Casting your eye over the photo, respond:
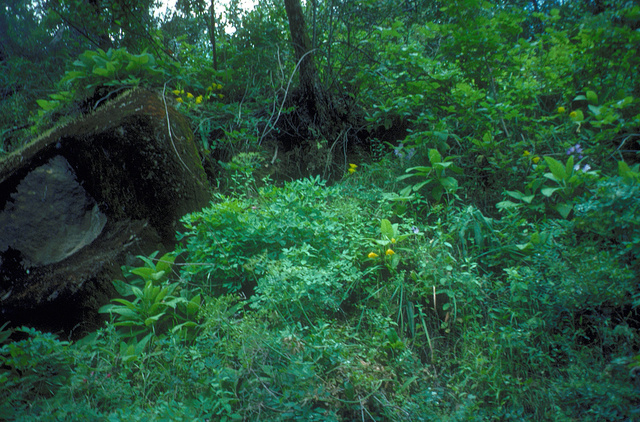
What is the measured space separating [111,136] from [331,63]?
9.10ft

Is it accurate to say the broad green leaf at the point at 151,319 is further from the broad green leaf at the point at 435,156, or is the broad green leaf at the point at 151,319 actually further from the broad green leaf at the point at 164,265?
the broad green leaf at the point at 435,156

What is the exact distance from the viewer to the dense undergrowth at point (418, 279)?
188cm

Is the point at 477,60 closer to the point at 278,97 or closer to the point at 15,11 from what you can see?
the point at 278,97

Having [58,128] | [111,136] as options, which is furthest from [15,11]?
[111,136]

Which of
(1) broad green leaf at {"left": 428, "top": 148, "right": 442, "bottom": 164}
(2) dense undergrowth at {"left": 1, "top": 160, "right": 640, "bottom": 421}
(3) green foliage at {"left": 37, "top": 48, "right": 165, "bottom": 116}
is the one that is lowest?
(2) dense undergrowth at {"left": 1, "top": 160, "right": 640, "bottom": 421}

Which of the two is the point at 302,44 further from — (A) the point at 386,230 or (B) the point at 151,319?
(B) the point at 151,319

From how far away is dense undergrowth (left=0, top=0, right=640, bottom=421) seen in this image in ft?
6.16

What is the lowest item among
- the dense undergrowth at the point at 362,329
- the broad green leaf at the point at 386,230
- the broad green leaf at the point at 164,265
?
the dense undergrowth at the point at 362,329

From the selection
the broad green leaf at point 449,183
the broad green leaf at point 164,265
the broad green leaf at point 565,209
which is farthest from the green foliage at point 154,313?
the broad green leaf at point 565,209

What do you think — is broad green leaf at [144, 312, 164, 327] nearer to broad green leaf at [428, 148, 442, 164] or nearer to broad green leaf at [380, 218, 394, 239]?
broad green leaf at [380, 218, 394, 239]

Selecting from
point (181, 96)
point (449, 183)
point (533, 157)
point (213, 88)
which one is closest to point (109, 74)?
point (181, 96)

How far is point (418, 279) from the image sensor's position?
250cm

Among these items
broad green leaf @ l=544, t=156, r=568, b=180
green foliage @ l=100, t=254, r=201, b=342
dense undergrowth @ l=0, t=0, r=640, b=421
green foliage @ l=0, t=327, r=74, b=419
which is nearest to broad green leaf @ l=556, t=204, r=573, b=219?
dense undergrowth @ l=0, t=0, r=640, b=421

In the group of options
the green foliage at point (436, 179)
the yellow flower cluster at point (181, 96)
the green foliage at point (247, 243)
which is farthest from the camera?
the yellow flower cluster at point (181, 96)
